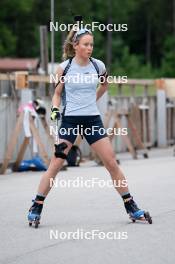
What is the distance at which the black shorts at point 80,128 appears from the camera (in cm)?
964

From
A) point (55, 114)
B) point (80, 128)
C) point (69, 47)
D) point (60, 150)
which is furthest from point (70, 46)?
point (60, 150)

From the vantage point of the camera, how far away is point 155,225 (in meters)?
9.62

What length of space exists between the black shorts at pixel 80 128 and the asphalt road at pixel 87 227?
878 mm

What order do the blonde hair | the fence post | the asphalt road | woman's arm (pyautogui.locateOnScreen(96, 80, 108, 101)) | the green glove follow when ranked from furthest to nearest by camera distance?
the fence post < woman's arm (pyautogui.locateOnScreen(96, 80, 108, 101)) < the blonde hair < the green glove < the asphalt road

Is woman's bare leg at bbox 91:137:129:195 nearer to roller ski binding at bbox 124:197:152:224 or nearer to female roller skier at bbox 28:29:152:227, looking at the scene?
female roller skier at bbox 28:29:152:227

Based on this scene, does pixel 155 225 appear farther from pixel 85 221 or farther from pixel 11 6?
pixel 11 6

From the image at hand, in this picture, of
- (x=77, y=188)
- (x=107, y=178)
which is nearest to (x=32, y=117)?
(x=107, y=178)

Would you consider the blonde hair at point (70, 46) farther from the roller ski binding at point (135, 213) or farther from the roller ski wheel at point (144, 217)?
the roller ski wheel at point (144, 217)

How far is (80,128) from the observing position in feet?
31.6

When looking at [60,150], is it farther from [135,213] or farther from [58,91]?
[135,213]

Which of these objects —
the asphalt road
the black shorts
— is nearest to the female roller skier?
the black shorts

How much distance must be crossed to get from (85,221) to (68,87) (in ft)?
4.63

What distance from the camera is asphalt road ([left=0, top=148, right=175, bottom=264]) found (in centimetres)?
805

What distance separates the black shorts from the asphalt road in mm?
878
